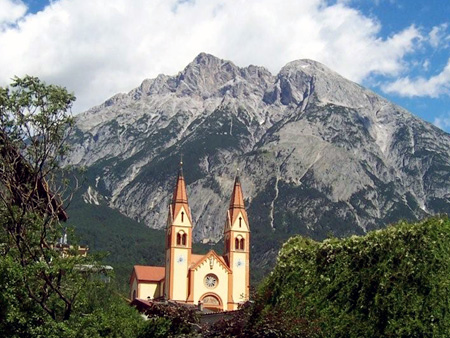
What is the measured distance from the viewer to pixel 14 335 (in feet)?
63.8

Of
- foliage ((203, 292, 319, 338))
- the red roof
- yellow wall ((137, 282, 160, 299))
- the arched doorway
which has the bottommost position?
foliage ((203, 292, 319, 338))

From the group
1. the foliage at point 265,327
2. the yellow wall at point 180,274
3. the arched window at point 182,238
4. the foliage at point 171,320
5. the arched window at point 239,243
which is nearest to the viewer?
the foliage at point 265,327

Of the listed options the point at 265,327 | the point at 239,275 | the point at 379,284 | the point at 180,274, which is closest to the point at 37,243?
the point at 265,327

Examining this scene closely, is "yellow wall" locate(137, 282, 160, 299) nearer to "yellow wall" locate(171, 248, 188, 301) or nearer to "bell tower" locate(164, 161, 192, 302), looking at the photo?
"bell tower" locate(164, 161, 192, 302)

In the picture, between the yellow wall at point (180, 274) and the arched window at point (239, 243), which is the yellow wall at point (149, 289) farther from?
the arched window at point (239, 243)

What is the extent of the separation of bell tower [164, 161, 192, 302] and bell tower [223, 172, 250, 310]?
17.0 feet

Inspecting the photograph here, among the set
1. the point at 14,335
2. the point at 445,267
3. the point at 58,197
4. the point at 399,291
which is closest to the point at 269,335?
the point at 399,291

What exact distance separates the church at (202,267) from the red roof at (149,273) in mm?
593

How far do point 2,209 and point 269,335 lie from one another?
31.2 feet

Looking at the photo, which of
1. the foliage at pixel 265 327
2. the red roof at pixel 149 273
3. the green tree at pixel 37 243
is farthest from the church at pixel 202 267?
the foliage at pixel 265 327

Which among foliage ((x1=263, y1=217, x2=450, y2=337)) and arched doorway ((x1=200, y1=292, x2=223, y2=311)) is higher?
arched doorway ((x1=200, y1=292, x2=223, y2=311))

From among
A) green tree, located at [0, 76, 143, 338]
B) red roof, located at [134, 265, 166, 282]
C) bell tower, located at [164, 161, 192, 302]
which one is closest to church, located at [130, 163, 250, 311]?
bell tower, located at [164, 161, 192, 302]

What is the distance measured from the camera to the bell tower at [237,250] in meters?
85.6

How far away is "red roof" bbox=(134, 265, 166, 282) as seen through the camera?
295 ft
